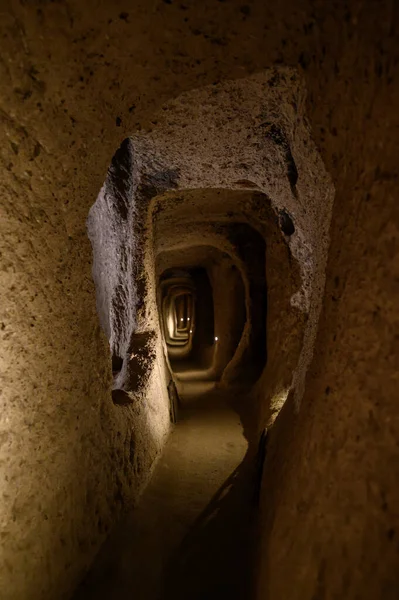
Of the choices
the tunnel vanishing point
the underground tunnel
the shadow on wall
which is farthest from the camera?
the underground tunnel

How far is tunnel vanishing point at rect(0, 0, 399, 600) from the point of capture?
4.27 ft

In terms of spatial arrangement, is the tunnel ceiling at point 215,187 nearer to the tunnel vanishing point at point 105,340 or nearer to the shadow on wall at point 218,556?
the tunnel vanishing point at point 105,340

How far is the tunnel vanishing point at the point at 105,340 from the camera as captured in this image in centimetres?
130

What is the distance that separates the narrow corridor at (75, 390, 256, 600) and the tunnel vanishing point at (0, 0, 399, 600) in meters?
0.02

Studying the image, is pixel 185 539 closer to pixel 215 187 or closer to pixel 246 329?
pixel 215 187

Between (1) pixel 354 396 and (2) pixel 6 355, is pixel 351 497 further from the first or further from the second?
(2) pixel 6 355

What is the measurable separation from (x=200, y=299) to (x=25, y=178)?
12017mm

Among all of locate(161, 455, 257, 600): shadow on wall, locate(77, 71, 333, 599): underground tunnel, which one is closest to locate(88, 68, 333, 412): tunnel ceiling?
locate(77, 71, 333, 599): underground tunnel

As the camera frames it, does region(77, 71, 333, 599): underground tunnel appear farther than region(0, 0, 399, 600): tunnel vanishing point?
Yes

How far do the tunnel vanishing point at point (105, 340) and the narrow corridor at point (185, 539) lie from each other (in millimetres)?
17

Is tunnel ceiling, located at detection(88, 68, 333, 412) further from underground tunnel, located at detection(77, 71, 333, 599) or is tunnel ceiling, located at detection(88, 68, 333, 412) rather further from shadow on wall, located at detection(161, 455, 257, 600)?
shadow on wall, located at detection(161, 455, 257, 600)

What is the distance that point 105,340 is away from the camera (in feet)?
8.76

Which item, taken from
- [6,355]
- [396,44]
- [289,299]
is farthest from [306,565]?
[289,299]

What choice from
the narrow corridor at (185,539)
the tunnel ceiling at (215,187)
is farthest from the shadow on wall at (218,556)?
the tunnel ceiling at (215,187)
